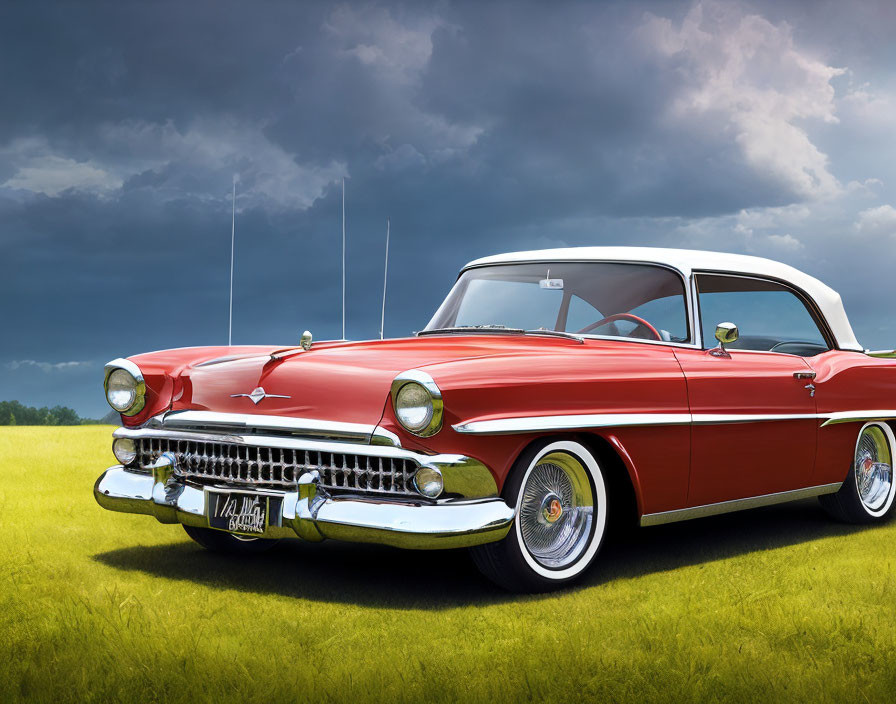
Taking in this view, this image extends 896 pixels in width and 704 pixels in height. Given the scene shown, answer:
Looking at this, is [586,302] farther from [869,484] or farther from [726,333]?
[869,484]

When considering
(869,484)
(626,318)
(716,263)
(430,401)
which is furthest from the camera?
(869,484)

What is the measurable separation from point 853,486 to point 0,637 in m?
5.01

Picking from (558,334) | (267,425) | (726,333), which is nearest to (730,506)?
(726,333)

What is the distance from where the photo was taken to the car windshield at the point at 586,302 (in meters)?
5.55

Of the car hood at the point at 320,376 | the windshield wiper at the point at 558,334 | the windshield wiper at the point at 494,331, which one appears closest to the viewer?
the car hood at the point at 320,376

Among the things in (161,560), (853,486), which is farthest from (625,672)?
(853,486)

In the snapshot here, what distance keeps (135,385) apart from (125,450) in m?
0.33

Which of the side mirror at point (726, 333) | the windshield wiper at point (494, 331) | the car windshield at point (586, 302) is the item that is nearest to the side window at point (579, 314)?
the car windshield at point (586, 302)

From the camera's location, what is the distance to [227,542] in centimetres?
538

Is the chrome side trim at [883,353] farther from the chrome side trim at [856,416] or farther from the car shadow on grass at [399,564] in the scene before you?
the car shadow on grass at [399,564]

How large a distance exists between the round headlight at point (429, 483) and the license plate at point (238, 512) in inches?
26.7

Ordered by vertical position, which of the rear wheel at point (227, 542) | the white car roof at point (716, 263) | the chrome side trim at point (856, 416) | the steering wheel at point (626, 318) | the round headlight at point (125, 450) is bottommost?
the rear wheel at point (227, 542)

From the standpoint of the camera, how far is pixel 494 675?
3240 mm

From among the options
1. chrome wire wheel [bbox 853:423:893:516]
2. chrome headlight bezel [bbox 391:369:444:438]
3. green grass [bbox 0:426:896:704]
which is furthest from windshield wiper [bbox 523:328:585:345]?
chrome wire wheel [bbox 853:423:893:516]
